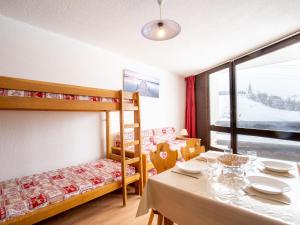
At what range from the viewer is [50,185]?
5.87 ft

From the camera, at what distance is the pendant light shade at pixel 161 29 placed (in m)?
1.43

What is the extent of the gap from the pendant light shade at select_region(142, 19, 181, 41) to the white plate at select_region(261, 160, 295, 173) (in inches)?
55.2

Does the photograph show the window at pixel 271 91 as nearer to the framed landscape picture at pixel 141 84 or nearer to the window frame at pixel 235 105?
the window frame at pixel 235 105

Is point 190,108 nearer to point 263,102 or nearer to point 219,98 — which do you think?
point 219,98

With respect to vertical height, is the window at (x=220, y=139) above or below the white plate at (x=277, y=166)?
below

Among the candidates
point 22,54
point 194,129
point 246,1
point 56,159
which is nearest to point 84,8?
point 22,54

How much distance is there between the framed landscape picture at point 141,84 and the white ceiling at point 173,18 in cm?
56

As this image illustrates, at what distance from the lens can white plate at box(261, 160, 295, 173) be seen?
1308 millimetres

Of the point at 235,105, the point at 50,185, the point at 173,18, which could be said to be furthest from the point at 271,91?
the point at 50,185

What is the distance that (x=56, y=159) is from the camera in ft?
7.73

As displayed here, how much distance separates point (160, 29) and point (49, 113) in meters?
1.87

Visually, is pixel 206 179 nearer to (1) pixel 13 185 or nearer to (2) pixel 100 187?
(2) pixel 100 187

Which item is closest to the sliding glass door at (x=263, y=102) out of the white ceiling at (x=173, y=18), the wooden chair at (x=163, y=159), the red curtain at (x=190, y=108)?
the white ceiling at (x=173, y=18)

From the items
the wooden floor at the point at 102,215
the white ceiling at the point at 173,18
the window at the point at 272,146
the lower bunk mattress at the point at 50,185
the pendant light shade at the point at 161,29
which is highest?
the white ceiling at the point at 173,18
